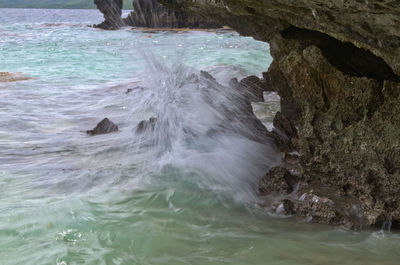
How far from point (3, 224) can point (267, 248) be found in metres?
2.10

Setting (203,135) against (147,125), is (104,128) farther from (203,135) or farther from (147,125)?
(203,135)

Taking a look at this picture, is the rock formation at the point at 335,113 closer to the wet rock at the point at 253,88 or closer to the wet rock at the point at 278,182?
the wet rock at the point at 278,182

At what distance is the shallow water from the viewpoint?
128 inches

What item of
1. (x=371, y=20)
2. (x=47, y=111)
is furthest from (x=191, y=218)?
(x=47, y=111)

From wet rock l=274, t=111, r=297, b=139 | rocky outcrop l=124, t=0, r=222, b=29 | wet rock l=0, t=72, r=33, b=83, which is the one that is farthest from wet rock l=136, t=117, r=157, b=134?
rocky outcrop l=124, t=0, r=222, b=29

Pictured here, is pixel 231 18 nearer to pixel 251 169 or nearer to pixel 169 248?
pixel 251 169

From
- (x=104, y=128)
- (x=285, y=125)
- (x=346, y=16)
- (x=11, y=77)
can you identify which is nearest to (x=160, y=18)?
(x=11, y=77)

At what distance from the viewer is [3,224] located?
3711 mm

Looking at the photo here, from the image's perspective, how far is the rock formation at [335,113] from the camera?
3525 mm

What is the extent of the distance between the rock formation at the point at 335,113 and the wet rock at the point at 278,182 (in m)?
0.01

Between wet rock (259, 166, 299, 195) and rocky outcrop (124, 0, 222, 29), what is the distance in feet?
144

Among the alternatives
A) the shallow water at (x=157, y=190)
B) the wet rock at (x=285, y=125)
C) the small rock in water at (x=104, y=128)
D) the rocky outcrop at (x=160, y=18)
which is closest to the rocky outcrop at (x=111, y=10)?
the rocky outcrop at (x=160, y=18)

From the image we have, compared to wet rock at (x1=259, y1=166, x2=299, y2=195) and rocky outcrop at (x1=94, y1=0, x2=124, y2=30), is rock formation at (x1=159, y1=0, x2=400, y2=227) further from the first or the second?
rocky outcrop at (x1=94, y1=0, x2=124, y2=30)

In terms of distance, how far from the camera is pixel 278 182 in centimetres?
424
